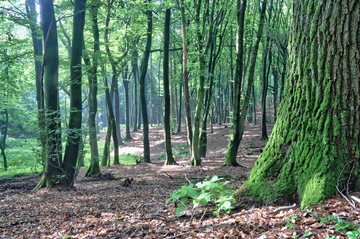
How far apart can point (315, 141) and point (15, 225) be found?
5.18 meters

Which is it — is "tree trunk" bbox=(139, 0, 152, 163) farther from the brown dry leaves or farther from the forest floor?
the brown dry leaves

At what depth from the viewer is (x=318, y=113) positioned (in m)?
3.32

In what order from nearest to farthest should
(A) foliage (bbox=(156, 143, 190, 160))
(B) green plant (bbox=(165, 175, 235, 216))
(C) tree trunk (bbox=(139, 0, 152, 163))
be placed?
(B) green plant (bbox=(165, 175, 235, 216)) → (C) tree trunk (bbox=(139, 0, 152, 163)) → (A) foliage (bbox=(156, 143, 190, 160))

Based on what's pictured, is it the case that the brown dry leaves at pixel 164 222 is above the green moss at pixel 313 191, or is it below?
below

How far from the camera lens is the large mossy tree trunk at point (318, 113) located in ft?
10.3

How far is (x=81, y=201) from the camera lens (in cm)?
696

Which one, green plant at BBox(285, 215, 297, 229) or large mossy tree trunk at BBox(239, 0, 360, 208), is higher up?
large mossy tree trunk at BBox(239, 0, 360, 208)

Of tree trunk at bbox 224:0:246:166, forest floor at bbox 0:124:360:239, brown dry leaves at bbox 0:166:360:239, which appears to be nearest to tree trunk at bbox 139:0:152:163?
tree trunk at bbox 224:0:246:166

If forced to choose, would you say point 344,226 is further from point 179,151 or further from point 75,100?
point 179,151

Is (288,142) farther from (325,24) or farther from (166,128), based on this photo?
(166,128)

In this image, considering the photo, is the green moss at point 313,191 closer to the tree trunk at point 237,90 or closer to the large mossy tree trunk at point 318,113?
the large mossy tree trunk at point 318,113

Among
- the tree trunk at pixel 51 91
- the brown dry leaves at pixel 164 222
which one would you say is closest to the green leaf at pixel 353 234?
the brown dry leaves at pixel 164 222

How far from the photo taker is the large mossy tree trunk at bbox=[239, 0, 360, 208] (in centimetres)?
313

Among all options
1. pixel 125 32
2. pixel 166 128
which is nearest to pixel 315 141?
pixel 166 128
